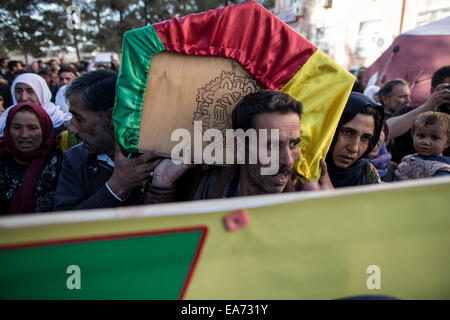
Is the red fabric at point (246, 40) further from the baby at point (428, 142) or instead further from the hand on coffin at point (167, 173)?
the baby at point (428, 142)

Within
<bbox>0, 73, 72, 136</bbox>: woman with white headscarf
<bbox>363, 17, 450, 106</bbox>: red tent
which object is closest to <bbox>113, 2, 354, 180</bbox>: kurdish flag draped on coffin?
<bbox>0, 73, 72, 136</bbox>: woman with white headscarf

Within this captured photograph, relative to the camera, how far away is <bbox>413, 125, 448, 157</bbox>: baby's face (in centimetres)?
264

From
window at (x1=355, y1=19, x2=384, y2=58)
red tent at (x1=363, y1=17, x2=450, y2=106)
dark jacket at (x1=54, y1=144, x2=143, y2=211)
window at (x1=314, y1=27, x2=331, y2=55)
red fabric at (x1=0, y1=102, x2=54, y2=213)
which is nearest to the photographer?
dark jacket at (x1=54, y1=144, x2=143, y2=211)

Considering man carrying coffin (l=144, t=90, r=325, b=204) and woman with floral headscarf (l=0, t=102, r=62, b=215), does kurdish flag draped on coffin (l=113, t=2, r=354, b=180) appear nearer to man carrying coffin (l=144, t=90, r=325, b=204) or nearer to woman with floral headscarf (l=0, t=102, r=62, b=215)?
man carrying coffin (l=144, t=90, r=325, b=204)

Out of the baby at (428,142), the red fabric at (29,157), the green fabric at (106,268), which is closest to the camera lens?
the green fabric at (106,268)

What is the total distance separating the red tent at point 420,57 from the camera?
18.3 feet

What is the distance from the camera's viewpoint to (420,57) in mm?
Answer: 5945

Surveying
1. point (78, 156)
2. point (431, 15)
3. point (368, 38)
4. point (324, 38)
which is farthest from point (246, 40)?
point (324, 38)

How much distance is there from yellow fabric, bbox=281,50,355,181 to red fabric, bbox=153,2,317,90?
0.22ft

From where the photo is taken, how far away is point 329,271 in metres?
1.07

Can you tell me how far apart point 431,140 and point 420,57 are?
168 inches

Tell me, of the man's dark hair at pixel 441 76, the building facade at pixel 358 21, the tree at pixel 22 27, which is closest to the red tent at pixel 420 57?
the man's dark hair at pixel 441 76

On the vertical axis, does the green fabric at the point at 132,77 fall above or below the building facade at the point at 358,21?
below

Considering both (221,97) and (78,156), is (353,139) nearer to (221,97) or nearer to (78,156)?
(221,97)
